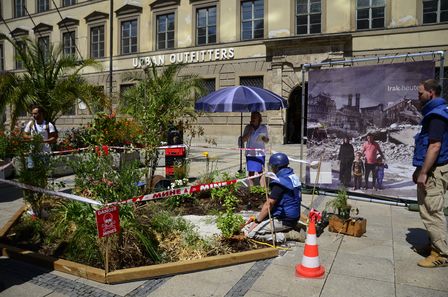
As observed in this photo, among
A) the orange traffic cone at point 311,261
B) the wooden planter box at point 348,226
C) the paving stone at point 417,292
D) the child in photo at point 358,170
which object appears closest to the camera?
the paving stone at point 417,292

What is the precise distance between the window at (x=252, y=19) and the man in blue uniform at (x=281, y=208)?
17.4 metres

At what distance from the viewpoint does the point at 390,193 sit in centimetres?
725

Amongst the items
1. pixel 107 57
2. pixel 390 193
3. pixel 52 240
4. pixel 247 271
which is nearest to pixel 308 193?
pixel 390 193

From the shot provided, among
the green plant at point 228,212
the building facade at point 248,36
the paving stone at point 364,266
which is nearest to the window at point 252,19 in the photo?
the building facade at point 248,36

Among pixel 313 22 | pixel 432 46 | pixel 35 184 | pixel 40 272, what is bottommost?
pixel 40 272

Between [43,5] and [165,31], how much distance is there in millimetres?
11926

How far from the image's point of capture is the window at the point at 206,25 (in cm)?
2264

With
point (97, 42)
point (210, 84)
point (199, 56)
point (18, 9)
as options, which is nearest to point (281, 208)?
point (210, 84)

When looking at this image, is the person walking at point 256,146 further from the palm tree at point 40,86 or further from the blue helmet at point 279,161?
the palm tree at point 40,86

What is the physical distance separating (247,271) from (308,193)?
4.29 meters

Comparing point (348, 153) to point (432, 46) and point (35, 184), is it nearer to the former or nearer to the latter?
point (35, 184)

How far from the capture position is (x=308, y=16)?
19984 mm

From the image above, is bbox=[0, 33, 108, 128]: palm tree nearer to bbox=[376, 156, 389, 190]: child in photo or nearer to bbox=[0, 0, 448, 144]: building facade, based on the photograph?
bbox=[0, 0, 448, 144]: building facade

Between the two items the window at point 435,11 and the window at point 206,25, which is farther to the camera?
the window at point 206,25
